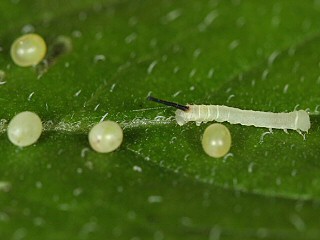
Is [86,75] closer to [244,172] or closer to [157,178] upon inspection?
[157,178]

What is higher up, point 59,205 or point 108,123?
point 108,123

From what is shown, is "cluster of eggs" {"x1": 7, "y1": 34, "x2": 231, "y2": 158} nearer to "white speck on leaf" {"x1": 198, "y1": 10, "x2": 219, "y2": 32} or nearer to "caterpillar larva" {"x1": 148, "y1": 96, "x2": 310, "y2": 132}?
"caterpillar larva" {"x1": 148, "y1": 96, "x2": 310, "y2": 132}

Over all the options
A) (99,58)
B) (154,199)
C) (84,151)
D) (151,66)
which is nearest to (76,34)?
(99,58)

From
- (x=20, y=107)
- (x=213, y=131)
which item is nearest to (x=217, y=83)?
(x=213, y=131)

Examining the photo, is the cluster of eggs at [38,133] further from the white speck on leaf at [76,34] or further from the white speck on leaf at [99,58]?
the white speck on leaf at [76,34]

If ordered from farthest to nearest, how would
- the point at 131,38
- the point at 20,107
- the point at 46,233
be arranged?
1. the point at 131,38
2. the point at 20,107
3. the point at 46,233

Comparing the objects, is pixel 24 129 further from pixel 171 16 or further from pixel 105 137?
Answer: pixel 171 16

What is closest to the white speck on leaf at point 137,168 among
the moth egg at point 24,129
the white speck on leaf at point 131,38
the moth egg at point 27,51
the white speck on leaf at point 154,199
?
the white speck on leaf at point 154,199

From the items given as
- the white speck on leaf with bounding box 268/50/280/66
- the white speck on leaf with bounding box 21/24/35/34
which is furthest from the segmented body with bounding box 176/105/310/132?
the white speck on leaf with bounding box 21/24/35/34
